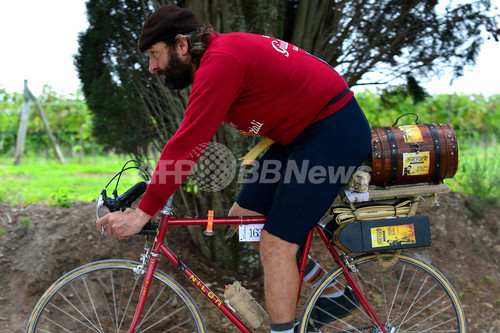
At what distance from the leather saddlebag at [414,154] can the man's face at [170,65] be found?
108cm

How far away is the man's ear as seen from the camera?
2205 millimetres

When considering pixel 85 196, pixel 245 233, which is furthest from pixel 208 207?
pixel 85 196

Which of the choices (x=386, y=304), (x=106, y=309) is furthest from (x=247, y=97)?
(x=106, y=309)

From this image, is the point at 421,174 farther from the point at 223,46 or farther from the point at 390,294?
the point at 390,294

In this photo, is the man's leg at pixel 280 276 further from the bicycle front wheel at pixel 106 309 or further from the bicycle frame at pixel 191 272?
the bicycle front wheel at pixel 106 309

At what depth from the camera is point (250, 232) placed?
2.49m

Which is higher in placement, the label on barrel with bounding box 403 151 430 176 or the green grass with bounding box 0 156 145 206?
the label on barrel with bounding box 403 151 430 176

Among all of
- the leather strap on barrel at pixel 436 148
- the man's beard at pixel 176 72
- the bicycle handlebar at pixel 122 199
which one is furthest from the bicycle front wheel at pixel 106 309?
the leather strap on barrel at pixel 436 148

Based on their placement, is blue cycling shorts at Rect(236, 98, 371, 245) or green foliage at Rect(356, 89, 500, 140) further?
green foliage at Rect(356, 89, 500, 140)
